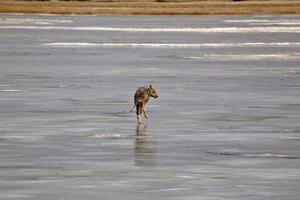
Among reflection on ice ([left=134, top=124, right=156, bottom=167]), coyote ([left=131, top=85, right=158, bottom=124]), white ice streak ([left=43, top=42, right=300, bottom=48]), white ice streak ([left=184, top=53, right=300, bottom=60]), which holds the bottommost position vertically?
reflection on ice ([left=134, top=124, right=156, bottom=167])

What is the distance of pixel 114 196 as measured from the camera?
1402cm

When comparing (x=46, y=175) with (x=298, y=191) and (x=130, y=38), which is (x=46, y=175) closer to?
(x=298, y=191)

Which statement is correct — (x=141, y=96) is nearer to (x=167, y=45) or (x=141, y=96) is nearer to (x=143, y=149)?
(x=143, y=149)

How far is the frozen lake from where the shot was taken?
49.2 ft

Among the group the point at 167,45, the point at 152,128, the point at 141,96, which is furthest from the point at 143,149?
the point at 167,45

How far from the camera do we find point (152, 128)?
853 inches

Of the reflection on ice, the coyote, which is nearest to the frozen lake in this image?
the reflection on ice

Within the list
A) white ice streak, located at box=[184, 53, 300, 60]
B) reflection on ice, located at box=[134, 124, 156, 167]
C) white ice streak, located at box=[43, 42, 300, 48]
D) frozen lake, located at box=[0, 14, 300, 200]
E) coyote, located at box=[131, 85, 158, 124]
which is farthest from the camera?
white ice streak, located at box=[43, 42, 300, 48]

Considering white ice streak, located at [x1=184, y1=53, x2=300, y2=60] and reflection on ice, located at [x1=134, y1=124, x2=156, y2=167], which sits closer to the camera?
reflection on ice, located at [x1=134, y1=124, x2=156, y2=167]

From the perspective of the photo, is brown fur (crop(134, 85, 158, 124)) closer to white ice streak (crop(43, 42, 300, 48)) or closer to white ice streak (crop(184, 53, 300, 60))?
white ice streak (crop(184, 53, 300, 60))

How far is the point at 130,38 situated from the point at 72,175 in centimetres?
4908

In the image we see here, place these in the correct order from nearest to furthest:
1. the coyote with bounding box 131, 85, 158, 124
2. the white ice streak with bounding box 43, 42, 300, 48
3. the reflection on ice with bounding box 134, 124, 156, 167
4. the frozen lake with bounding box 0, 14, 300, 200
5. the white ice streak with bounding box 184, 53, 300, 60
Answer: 1. the frozen lake with bounding box 0, 14, 300, 200
2. the reflection on ice with bounding box 134, 124, 156, 167
3. the coyote with bounding box 131, 85, 158, 124
4. the white ice streak with bounding box 184, 53, 300, 60
5. the white ice streak with bounding box 43, 42, 300, 48

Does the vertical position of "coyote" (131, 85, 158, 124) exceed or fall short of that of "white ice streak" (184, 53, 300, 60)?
it falls short

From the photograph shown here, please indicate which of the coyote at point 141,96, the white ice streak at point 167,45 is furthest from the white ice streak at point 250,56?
the coyote at point 141,96
